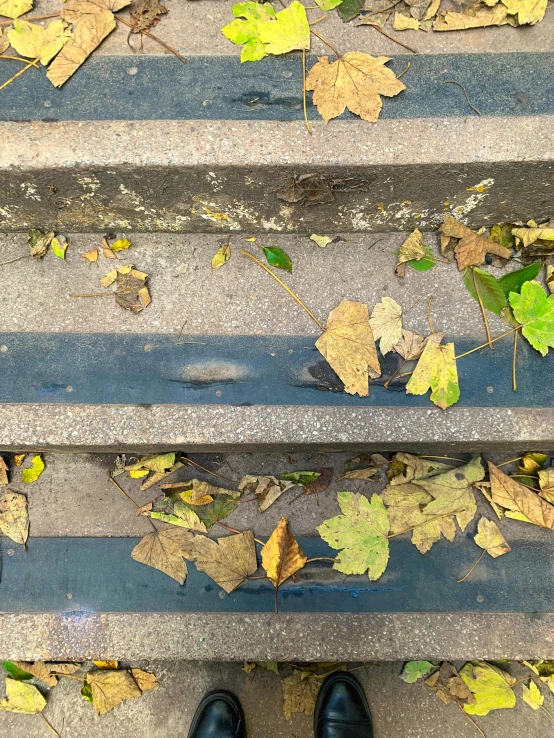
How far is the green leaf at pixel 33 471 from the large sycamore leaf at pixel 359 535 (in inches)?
57.0

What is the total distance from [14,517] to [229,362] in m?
1.36

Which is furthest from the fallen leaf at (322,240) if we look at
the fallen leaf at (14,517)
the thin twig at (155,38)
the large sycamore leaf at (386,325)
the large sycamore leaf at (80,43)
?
the fallen leaf at (14,517)

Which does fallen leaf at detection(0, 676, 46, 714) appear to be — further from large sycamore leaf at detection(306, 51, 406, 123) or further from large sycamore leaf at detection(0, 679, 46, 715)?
large sycamore leaf at detection(306, 51, 406, 123)

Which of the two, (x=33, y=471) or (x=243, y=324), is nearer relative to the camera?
(x=243, y=324)

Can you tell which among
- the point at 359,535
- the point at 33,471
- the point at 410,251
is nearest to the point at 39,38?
the point at 410,251

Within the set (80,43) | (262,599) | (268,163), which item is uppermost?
(80,43)

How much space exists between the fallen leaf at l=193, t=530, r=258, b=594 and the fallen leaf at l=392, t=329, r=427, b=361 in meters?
1.13

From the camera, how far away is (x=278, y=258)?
2.05 metres

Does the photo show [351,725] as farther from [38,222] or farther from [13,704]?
[38,222]

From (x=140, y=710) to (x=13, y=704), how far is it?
0.66 metres

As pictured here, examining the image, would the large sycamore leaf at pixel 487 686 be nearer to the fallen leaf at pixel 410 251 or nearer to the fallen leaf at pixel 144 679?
the fallen leaf at pixel 144 679

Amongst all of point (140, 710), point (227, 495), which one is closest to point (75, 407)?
point (227, 495)

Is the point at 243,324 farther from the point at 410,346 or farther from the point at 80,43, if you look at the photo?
the point at 80,43

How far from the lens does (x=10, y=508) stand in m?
2.13
